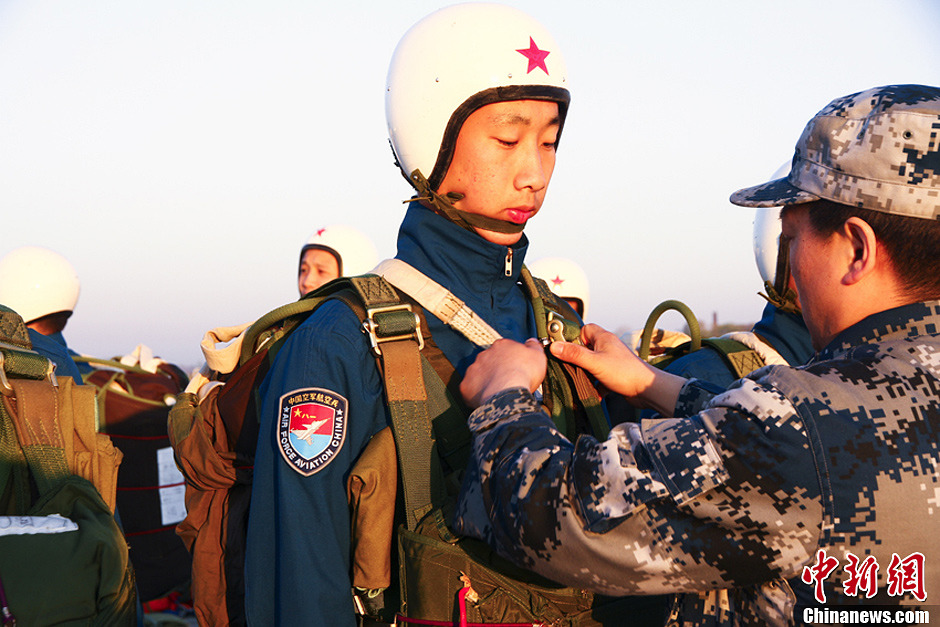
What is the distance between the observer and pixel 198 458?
255 cm

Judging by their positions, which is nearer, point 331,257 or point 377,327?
point 377,327

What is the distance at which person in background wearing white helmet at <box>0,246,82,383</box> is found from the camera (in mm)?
7238

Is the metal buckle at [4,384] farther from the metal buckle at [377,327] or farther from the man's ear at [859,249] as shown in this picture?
the man's ear at [859,249]

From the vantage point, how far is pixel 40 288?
24.1 feet

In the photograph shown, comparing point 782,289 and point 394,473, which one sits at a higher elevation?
point 782,289

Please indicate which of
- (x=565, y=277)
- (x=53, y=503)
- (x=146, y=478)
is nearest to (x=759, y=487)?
(x=53, y=503)

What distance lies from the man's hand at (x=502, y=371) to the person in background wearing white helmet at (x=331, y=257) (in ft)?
19.6

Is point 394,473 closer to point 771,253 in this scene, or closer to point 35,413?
point 35,413

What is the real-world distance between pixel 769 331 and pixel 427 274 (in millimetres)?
2175

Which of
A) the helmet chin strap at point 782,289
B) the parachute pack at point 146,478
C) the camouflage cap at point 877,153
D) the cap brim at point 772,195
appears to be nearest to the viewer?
the camouflage cap at point 877,153

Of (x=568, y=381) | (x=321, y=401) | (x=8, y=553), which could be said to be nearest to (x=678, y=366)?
(x=568, y=381)

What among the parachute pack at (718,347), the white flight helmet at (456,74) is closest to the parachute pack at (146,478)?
the parachute pack at (718,347)

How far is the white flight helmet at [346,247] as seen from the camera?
27.3 feet

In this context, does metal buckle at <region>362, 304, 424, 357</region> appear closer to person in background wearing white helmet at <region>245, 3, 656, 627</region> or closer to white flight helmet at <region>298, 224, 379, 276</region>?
person in background wearing white helmet at <region>245, 3, 656, 627</region>
